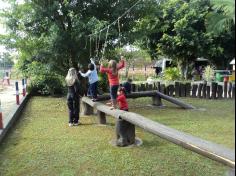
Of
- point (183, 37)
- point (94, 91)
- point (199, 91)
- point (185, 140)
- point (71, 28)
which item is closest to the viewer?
point (185, 140)

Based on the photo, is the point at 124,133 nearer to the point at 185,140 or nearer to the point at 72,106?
the point at 185,140

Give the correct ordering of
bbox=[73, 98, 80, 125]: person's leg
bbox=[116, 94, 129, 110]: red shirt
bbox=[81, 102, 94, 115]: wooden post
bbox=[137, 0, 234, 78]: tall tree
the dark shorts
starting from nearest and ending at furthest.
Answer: bbox=[116, 94, 129, 110]: red shirt
the dark shorts
bbox=[73, 98, 80, 125]: person's leg
bbox=[81, 102, 94, 115]: wooden post
bbox=[137, 0, 234, 78]: tall tree

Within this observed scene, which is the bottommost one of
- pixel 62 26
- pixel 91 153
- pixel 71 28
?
pixel 91 153

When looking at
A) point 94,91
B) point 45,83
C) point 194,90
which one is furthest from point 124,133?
point 45,83

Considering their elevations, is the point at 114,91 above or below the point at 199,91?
above

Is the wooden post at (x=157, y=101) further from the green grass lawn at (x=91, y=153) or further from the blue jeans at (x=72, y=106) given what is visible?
the blue jeans at (x=72, y=106)

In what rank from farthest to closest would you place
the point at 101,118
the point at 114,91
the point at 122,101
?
the point at 101,118 < the point at 114,91 < the point at 122,101

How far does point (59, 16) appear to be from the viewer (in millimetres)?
14281

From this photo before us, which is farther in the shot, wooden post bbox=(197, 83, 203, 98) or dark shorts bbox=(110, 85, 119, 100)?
wooden post bbox=(197, 83, 203, 98)

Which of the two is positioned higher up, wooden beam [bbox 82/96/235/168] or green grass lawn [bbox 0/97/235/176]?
wooden beam [bbox 82/96/235/168]

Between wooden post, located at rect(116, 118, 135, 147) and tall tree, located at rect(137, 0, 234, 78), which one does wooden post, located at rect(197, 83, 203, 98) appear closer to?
tall tree, located at rect(137, 0, 234, 78)

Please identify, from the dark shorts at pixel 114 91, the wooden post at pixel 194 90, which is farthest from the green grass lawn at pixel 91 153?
the wooden post at pixel 194 90

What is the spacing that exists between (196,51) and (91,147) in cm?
1778

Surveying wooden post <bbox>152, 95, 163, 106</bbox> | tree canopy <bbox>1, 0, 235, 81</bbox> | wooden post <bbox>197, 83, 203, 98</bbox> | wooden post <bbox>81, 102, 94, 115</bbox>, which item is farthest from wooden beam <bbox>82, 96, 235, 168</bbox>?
wooden post <bbox>197, 83, 203, 98</bbox>
